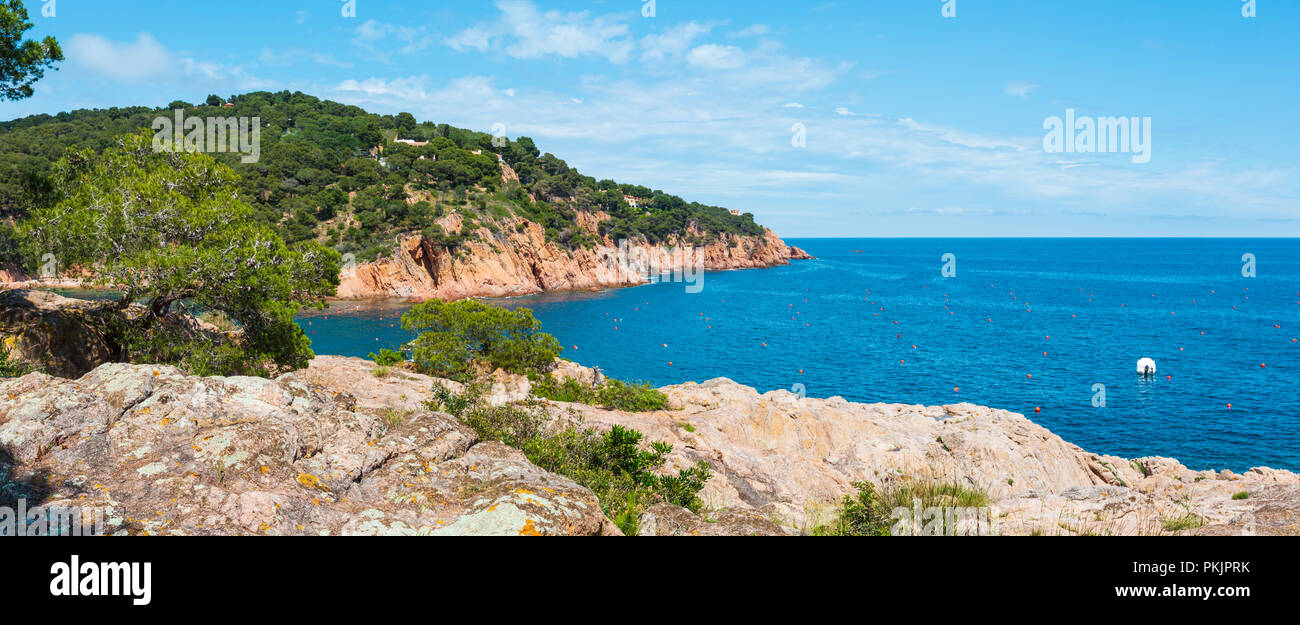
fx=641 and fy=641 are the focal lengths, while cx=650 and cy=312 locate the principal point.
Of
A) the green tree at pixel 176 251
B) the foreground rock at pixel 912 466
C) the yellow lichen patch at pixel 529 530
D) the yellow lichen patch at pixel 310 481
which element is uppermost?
the green tree at pixel 176 251

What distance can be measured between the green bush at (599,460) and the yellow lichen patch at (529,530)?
2.14 meters

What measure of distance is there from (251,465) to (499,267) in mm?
80090

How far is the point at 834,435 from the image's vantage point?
2372cm

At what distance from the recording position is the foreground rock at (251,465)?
18.9 feet

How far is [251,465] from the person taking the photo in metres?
6.59

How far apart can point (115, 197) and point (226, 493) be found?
1507cm

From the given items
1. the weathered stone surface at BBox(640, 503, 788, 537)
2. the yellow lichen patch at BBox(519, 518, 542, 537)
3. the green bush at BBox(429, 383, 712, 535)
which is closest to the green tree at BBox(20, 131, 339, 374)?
the green bush at BBox(429, 383, 712, 535)

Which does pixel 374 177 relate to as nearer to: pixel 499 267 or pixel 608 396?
pixel 499 267

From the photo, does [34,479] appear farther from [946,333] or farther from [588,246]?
[588,246]

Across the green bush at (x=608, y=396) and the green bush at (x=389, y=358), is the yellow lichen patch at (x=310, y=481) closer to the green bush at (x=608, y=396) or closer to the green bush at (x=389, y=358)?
the green bush at (x=608, y=396)

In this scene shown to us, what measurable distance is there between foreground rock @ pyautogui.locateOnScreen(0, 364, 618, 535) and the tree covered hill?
55.6m

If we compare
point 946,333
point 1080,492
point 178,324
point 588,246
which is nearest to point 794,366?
point 946,333

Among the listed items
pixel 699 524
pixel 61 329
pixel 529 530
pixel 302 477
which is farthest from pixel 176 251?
pixel 699 524

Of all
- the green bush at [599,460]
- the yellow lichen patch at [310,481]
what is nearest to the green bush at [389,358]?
the green bush at [599,460]
